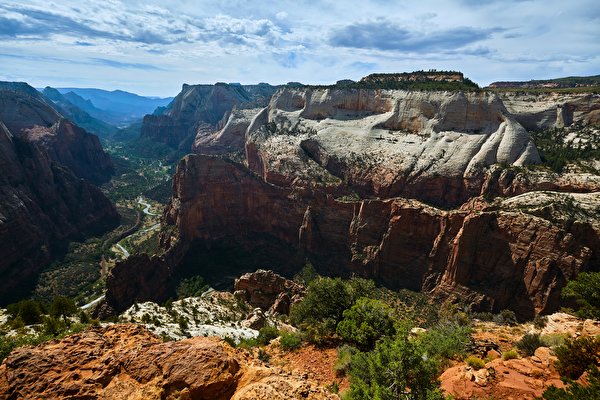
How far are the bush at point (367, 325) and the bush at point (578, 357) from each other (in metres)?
10.1

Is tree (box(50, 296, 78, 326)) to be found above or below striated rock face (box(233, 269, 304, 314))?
above

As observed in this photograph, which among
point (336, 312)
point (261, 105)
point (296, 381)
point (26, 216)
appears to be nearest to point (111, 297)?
point (336, 312)

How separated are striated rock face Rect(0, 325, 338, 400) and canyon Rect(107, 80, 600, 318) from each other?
50.6 metres

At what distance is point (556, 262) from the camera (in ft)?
159

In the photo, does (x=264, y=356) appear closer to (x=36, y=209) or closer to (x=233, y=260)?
(x=233, y=260)

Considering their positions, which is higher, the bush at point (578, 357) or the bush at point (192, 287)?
the bush at point (578, 357)

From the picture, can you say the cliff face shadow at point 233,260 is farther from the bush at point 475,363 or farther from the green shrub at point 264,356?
the bush at point 475,363

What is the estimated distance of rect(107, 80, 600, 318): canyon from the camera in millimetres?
52406

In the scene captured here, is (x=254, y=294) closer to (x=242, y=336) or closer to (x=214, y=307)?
(x=214, y=307)

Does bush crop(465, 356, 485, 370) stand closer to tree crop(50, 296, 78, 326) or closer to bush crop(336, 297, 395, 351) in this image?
bush crop(336, 297, 395, 351)

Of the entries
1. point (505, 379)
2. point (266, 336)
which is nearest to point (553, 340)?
point (505, 379)

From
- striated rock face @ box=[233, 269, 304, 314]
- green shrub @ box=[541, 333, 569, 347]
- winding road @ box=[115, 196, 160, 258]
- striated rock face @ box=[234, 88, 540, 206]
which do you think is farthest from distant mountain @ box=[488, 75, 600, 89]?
winding road @ box=[115, 196, 160, 258]

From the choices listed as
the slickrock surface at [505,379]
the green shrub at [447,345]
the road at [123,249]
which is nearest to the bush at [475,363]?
the slickrock surface at [505,379]

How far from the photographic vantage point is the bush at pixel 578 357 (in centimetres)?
1562
